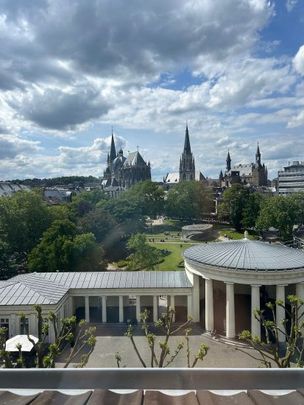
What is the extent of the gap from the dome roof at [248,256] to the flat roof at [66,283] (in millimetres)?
3619

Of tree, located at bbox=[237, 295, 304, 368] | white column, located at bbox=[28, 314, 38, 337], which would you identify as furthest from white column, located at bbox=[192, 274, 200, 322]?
white column, located at bbox=[28, 314, 38, 337]

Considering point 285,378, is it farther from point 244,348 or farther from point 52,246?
point 52,246

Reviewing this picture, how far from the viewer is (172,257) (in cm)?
6606

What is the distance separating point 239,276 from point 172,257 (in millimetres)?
35161

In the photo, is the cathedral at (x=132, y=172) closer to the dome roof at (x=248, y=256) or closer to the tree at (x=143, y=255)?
the tree at (x=143, y=255)

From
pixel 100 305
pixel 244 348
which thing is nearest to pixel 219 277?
pixel 244 348

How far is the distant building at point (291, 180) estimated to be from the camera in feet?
501

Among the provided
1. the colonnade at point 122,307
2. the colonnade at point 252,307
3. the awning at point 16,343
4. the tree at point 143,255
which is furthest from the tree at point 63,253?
the colonnade at point 252,307

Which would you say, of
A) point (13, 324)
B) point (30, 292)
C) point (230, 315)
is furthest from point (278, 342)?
point (13, 324)

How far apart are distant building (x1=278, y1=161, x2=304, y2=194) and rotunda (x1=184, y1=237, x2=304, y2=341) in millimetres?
124474

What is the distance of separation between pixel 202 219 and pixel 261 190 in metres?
51.9

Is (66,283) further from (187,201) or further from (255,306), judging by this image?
(187,201)

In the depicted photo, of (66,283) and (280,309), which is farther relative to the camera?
(66,283)

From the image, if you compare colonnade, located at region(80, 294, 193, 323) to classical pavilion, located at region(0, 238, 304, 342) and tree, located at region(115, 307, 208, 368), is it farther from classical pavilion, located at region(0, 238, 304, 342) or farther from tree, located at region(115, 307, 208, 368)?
tree, located at region(115, 307, 208, 368)
